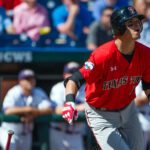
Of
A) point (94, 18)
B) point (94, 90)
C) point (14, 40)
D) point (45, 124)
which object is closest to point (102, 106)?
point (94, 90)

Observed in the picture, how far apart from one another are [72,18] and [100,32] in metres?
0.55

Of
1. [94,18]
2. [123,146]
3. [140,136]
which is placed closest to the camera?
[123,146]

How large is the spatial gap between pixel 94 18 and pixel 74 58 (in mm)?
1098

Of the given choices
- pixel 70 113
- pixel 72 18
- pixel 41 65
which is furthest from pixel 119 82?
pixel 72 18

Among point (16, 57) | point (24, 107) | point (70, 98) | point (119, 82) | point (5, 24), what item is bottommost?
point (24, 107)

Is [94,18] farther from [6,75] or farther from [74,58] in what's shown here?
[6,75]

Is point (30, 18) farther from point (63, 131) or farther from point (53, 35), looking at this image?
point (63, 131)

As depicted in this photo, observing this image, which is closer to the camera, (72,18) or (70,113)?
(70,113)

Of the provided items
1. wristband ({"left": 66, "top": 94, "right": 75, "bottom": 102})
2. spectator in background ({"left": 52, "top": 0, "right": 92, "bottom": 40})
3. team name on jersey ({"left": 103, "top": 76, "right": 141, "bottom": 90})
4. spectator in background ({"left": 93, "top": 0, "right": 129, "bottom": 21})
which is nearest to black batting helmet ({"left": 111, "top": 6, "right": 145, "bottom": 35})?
team name on jersey ({"left": 103, "top": 76, "right": 141, "bottom": 90})

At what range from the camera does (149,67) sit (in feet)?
13.3

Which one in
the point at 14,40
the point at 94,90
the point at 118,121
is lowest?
the point at 118,121

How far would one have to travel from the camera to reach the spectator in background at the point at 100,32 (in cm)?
674

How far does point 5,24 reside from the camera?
6992 mm

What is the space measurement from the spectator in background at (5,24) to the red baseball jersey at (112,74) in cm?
322
